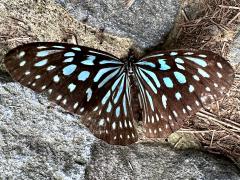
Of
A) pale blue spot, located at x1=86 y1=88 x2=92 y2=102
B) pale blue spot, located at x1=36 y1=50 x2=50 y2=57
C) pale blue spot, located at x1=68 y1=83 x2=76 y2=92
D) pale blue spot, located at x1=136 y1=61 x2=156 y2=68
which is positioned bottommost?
pale blue spot, located at x1=86 y1=88 x2=92 y2=102

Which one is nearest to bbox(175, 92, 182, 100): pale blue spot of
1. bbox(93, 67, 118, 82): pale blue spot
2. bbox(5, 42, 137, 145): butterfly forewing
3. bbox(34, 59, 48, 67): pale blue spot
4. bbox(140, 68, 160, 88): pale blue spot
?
bbox(140, 68, 160, 88): pale blue spot

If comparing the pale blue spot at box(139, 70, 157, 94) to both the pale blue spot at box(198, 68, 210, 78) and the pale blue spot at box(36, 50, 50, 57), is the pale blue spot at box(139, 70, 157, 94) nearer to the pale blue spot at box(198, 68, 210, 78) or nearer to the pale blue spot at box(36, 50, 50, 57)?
the pale blue spot at box(198, 68, 210, 78)

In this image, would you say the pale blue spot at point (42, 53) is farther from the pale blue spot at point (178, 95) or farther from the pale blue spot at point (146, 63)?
the pale blue spot at point (178, 95)

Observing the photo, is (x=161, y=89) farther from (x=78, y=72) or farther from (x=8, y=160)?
(x=8, y=160)

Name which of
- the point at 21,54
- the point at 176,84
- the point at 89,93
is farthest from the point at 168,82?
the point at 21,54

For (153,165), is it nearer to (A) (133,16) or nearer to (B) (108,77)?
(B) (108,77)

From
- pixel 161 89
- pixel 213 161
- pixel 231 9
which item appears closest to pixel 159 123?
pixel 161 89

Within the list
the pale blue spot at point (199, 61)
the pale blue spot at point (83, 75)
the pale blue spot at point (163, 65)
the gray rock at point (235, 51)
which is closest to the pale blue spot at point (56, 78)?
the pale blue spot at point (83, 75)
